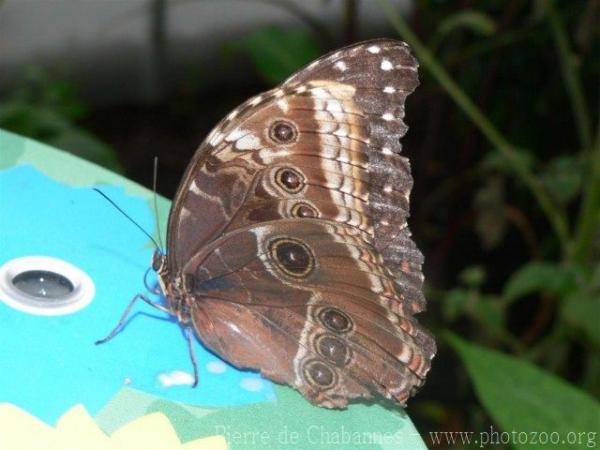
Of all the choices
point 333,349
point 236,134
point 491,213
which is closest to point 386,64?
point 236,134

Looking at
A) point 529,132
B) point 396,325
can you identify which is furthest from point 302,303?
point 529,132

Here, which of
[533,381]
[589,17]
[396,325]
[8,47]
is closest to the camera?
[396,325]

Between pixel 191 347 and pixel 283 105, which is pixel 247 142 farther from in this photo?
pixel 191 347

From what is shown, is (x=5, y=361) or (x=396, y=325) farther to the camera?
(x=396, y=325)

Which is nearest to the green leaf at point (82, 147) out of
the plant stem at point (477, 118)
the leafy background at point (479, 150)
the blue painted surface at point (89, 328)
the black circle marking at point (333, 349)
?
the leafy background at point (479, 150)

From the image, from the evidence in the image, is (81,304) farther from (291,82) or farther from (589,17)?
(589,17)

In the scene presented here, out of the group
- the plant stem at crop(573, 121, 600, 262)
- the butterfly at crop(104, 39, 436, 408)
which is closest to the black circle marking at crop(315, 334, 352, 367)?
the butterfly at crop(104, 39, 436, 408)

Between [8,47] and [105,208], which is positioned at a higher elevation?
[105,208]
